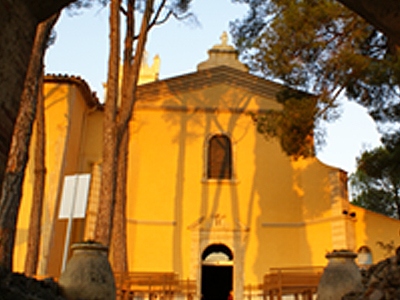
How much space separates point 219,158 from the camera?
47.3ft

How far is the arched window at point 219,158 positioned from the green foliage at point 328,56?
4346 mm

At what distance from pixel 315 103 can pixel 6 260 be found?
7976 millimetres

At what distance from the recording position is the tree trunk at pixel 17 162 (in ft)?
18.9

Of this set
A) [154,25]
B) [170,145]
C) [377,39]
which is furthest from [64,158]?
[377,39]

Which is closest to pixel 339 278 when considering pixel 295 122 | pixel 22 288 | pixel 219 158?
pixel 22 288

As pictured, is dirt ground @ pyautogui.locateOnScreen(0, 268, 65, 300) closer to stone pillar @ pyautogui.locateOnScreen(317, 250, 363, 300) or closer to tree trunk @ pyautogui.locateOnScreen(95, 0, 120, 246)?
stone pillar @ pyautogui.locateOnScreen(317, 250, 363, 300)

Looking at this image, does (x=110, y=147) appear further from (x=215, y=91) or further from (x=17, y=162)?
(x=215, y=91)

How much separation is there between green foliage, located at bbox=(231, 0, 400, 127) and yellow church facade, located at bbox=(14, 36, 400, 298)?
3721 millimetres

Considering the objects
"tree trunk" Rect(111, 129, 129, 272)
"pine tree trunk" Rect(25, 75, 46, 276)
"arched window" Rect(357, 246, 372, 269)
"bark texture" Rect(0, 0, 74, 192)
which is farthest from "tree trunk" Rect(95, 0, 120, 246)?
"arched window" Rect(357, 246, 372, 269)

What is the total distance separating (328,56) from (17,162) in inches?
305

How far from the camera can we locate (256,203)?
45.4ft

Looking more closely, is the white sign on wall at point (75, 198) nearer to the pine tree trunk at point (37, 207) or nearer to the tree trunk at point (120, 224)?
the pine tree trunk at point (37, 207)

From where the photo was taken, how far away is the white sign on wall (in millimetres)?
8469

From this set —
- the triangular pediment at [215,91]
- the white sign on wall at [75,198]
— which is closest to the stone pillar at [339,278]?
the white sign on wall at [75,198]
